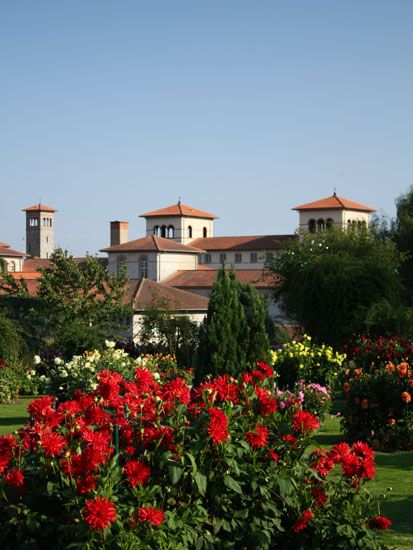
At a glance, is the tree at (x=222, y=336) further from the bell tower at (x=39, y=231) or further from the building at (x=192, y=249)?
the bell tower at (x=39, y=231)

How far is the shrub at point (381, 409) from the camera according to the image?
12500 mm

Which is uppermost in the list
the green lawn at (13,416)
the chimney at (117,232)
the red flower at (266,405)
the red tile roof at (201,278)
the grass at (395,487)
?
the chimney at (117,232)

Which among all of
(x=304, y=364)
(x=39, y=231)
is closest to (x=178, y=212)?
(x=39, y=231)

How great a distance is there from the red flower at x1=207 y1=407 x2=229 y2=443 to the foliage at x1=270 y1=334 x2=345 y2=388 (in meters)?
13.2

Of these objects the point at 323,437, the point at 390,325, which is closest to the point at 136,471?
the point at 323,437

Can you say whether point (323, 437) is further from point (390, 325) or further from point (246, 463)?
point (390, 325)

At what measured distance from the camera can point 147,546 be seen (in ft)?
17.7

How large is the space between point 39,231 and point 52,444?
157 m

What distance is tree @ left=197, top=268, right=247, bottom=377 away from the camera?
14750 millimetres

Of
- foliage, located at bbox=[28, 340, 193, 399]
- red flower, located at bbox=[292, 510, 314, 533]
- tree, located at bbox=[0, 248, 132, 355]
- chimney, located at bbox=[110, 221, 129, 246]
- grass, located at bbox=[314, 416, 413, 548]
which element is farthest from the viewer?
chimney, located at bbox=[110, 221, 129, 246]

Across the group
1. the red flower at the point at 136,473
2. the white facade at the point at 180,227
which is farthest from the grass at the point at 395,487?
the white facade at the point at 180,227

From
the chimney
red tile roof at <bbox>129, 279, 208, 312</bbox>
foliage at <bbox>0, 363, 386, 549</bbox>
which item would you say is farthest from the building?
foliage at <bbox>0, 363, 386, 549</bbox>

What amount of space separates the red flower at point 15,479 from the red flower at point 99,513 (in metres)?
0.66

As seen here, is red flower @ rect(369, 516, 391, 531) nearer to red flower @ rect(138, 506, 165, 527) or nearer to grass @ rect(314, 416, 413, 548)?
grass @ rect(314, 416, 413, 548)
